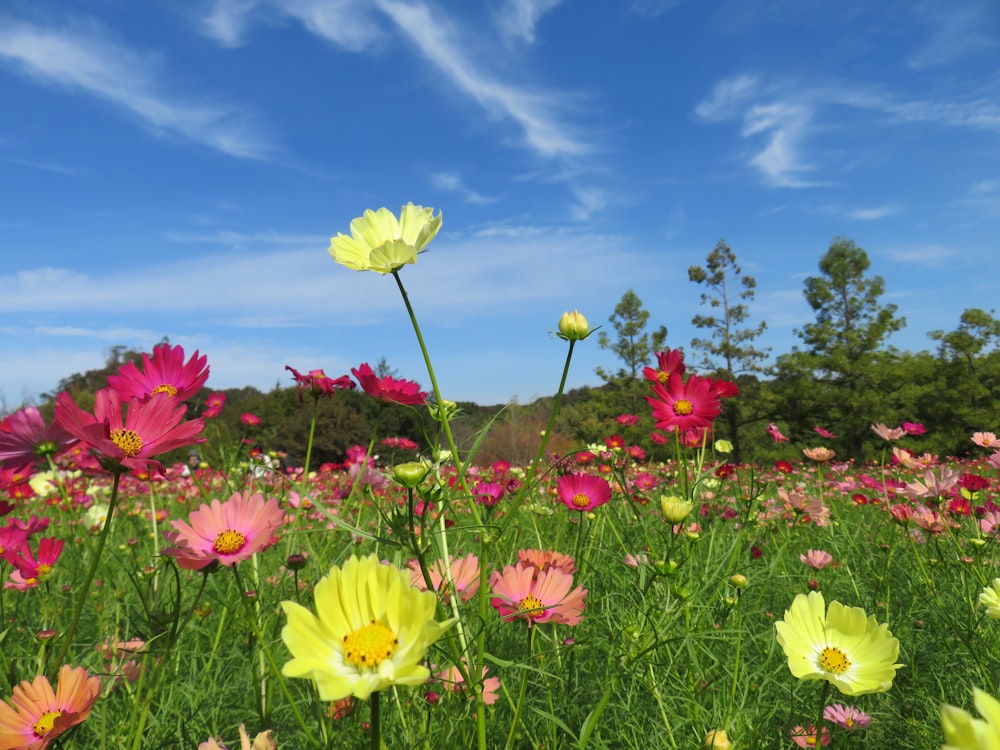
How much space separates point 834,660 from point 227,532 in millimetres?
903

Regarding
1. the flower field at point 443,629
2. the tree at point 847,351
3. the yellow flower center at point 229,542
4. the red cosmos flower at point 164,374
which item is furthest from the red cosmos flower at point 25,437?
the tree at point 847,351

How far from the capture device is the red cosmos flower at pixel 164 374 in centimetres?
96

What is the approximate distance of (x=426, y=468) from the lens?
664 millimetres

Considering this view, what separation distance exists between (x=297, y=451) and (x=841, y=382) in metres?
13.7

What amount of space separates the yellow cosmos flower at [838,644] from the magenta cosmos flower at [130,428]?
0.81 m

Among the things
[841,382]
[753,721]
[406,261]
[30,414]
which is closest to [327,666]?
[406,261]

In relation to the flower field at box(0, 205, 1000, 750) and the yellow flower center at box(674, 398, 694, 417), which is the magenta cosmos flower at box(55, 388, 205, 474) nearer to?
the flower field at box(0, 205, 1000, 750)

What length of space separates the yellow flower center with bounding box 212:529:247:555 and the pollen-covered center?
1.27 feet

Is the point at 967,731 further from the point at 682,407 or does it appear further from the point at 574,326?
the point at 682,407

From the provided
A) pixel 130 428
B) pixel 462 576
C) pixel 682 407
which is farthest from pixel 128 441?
pixel 682 407

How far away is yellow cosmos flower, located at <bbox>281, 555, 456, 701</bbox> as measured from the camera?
46 cm

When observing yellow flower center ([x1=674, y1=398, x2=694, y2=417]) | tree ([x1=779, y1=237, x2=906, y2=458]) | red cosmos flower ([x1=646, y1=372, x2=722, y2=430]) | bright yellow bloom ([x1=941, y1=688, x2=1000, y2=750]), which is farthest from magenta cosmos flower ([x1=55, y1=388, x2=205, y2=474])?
tree ([x1=779, y1=237, x2=906, y2=458])

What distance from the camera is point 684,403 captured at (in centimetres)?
154

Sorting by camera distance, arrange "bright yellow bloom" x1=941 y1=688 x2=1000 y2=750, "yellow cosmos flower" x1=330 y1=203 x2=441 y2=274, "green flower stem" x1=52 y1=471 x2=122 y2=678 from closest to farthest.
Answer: "bright yellow bloom" x1=941 y1=688 x2=1000 y2=750 < "green flower stem" x1=52 y1=471 x2=122 y2=678 < "yellow cosmos flower" x1=330 y1=203 x2=441 y2=274
